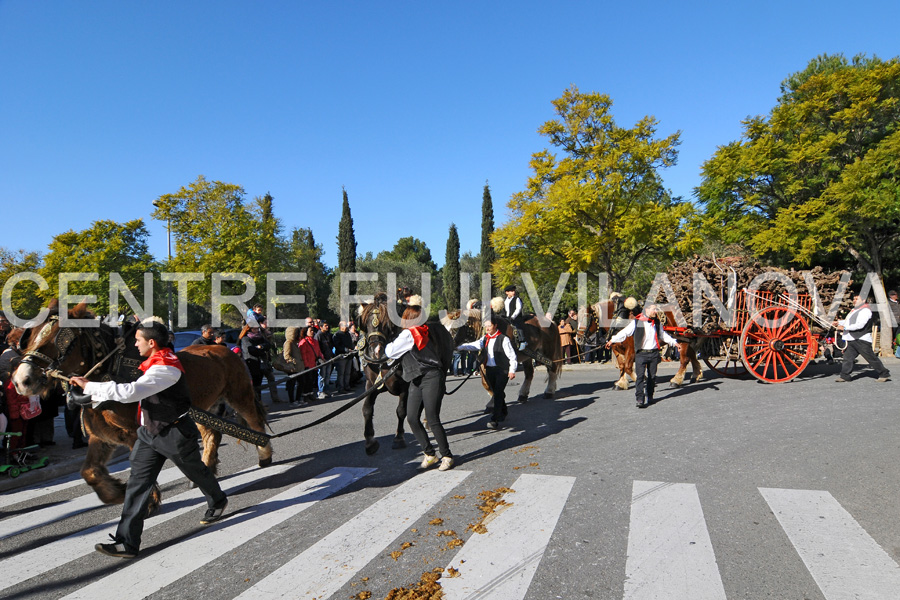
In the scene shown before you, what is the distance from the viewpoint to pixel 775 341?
11.0m

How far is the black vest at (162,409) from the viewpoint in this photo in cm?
426

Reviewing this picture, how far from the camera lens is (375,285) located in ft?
180

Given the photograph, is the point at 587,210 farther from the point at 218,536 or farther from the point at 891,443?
the point at 218,536

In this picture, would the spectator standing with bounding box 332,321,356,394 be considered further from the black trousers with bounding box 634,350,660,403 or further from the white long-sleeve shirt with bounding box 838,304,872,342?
the white long-sleeve shirt with bounding box 838,304,872,342

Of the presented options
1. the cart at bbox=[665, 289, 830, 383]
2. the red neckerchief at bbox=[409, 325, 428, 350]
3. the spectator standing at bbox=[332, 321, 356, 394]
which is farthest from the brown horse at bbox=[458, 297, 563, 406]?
the spectator standing at bbox=[332, 321, 356, 394]

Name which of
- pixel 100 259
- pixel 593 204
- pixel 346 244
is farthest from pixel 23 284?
pixel 593 204

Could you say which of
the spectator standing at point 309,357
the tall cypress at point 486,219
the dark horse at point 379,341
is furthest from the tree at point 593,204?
the tall cypress at point 486,219

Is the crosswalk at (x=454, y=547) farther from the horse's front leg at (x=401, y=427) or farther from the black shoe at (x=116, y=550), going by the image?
the horse's front leg at (x=401, y=427)

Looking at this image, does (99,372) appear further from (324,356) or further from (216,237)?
(216,237)

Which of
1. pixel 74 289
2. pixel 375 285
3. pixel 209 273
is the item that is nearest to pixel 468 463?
pixel 209 273

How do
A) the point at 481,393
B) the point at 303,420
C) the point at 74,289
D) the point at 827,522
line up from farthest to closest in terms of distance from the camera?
the point at 74,289, the point at 481,393, the point at 303,420, the point at 827,522

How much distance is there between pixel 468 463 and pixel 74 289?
115ft

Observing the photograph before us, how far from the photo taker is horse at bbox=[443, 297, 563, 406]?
10.6 metres

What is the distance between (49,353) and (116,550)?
1914 millimetres
